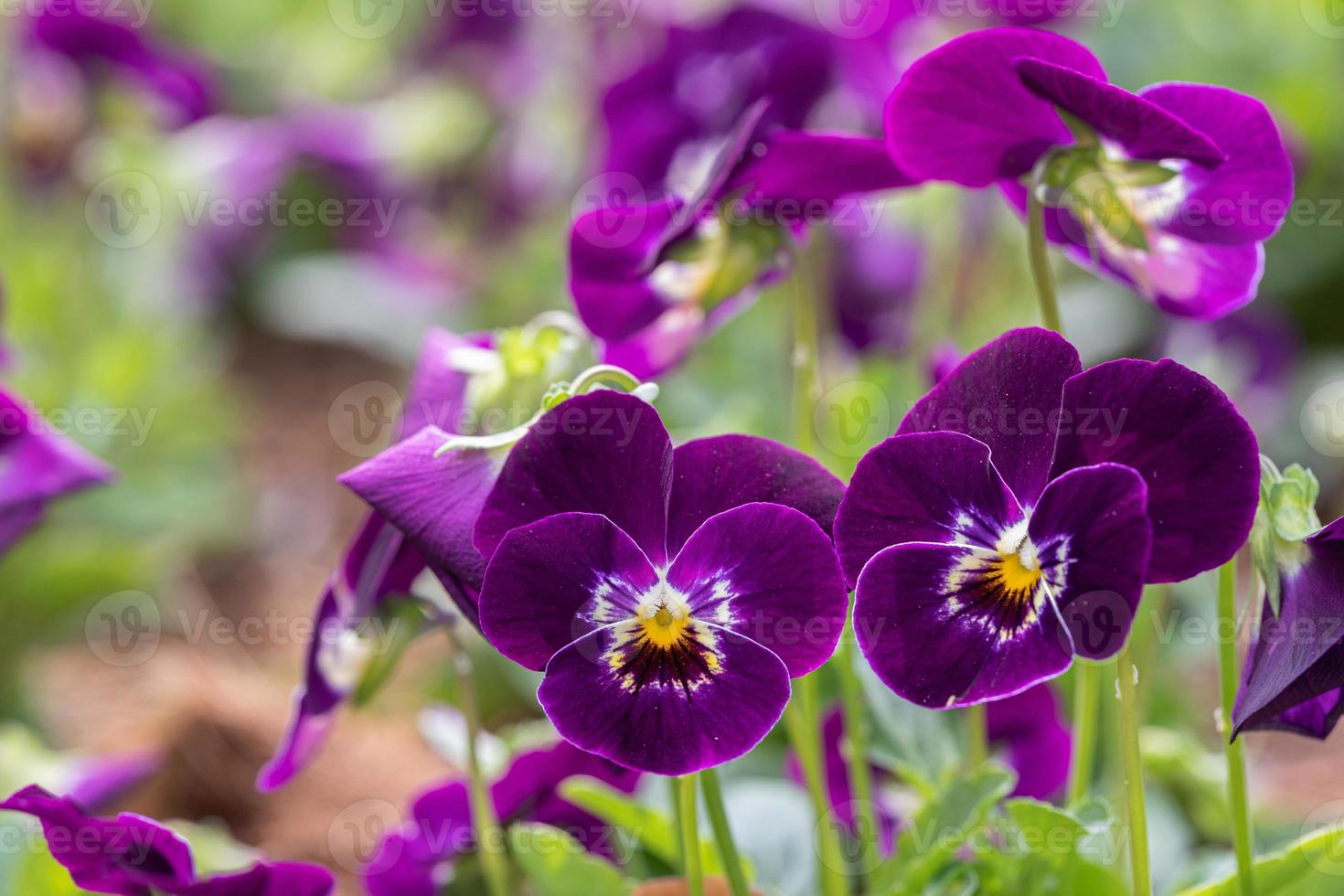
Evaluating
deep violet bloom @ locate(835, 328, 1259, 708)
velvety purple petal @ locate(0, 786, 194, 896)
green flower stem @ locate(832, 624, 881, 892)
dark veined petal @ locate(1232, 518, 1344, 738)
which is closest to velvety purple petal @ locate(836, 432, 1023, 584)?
deep violet bloom @ locate(835, 328, 1259, 708)

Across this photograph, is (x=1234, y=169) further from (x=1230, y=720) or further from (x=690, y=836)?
(x=690, y=836)

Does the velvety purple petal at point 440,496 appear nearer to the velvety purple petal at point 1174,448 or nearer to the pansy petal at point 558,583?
the pansy petal at point 558,583

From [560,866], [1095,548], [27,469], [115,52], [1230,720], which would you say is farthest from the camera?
[115,52]

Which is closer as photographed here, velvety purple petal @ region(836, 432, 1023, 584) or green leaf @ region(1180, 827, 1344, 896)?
velvety purple petal @ region(836, 432, 1023, 584)

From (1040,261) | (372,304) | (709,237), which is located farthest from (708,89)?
Result: (372,304)

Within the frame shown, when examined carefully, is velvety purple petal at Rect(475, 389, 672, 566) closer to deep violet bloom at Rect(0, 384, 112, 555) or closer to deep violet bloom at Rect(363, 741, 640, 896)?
deep violet bloom at Rect(363, 741, 640, 896)

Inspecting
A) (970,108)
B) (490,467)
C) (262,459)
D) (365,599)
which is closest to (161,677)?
(262,459)

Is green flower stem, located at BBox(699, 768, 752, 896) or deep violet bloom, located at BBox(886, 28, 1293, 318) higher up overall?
deep violet bloom, located at BBox(886, 28, 1293, 318)
